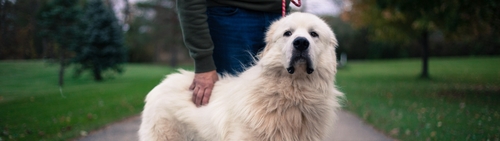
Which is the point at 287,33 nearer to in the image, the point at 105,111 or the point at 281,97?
the point at 281,97

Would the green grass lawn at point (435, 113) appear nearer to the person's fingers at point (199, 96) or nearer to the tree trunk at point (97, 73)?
the person's fingers at point (199, 96)

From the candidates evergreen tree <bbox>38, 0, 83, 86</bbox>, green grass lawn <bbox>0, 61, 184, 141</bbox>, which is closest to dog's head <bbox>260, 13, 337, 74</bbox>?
green grass lawn <bbox>0, 61, 184, 141</bbox>

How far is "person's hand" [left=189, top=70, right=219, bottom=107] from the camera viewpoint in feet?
11.4

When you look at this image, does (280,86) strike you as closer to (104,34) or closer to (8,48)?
(8,48)

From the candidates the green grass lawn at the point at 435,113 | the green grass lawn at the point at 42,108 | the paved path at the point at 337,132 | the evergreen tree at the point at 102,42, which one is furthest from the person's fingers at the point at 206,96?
the evergreen tree at the point at 102,42

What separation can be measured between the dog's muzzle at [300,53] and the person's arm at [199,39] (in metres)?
0.78

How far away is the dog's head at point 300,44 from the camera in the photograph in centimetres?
310

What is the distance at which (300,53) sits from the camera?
3.10 metres

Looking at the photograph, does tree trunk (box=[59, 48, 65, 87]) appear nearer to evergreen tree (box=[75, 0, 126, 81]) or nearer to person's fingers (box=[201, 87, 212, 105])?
evergreen tree (box=[75, 0, 126, 81])

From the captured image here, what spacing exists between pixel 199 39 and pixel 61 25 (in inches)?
378

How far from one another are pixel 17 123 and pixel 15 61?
1.13m

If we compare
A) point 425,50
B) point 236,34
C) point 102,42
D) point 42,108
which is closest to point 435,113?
point 236,34

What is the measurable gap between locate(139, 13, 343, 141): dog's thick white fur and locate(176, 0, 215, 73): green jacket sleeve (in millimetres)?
297

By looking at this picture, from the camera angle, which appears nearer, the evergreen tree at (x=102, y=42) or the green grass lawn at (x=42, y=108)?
the green grass lawn at (x=42, y=108)
